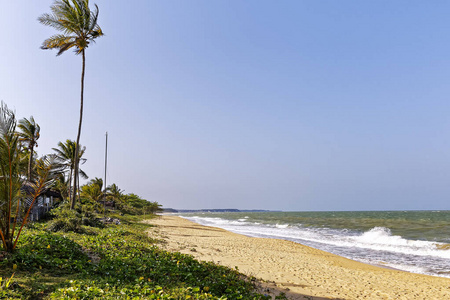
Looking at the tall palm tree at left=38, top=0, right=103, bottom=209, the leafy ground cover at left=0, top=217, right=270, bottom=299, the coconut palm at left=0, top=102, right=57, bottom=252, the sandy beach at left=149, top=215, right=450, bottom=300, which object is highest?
the tall palm tree at left=38, top=0, right=103, bottom=209

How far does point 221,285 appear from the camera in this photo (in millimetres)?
6484

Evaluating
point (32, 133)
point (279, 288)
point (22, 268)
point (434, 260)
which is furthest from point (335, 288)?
point (32, 133)

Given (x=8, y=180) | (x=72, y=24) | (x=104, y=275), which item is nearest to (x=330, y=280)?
(x=104, y=275)

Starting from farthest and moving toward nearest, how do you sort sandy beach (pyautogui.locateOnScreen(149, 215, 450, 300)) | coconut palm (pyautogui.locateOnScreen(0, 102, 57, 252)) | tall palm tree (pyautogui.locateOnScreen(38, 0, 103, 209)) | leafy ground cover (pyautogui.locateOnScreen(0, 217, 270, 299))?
tall palm tree (pyautogui.locateOnScreen(38, 0, 103, 209)) → sandy beach (pyautogui.locateOnScreen(149, 215, 450, 300)) → coconut palm (pyautogui.locateOnScreen(0, 102, 57, 252)) → leafy ground cover (pyautogui.locateOnScreen(0, 217, 270, 299))

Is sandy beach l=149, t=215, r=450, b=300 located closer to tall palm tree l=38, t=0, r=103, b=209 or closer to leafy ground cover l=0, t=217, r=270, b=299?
leafy ground cover l=0, t=217, r=270, b=299

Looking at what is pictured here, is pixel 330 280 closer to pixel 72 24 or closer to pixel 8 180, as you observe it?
pixel 8 180

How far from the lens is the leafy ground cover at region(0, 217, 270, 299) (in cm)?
500

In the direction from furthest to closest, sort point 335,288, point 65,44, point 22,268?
1. point 65,44
2. point 335,288
3. point 22,268

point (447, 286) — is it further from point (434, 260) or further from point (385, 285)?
point (434, 260)

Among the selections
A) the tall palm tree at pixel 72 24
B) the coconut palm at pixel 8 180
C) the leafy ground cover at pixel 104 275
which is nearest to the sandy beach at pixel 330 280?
the leafy ground cover at pixel 104 275

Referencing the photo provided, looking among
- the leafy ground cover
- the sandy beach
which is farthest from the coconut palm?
the sandy beach

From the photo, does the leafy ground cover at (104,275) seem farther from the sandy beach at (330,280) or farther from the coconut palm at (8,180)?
the sandy beach at (330,280)

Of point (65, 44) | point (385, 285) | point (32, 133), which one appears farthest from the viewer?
point (32, 133)

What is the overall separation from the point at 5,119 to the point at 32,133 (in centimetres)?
2487
